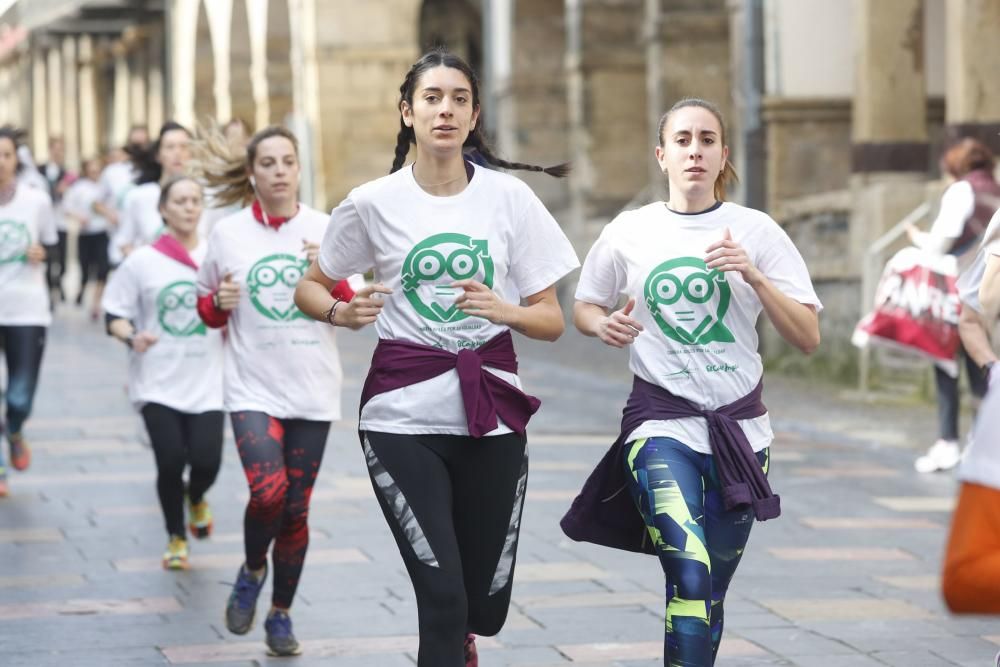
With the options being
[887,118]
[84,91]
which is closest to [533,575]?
[887,118]

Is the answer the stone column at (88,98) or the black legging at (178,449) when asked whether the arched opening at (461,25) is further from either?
the black legging at (178,449)

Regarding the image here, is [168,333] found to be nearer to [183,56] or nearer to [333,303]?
[333,303]

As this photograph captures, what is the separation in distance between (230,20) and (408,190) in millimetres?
29602

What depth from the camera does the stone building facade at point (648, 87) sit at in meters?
15.6

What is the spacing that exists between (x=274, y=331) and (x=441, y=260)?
1.77 m

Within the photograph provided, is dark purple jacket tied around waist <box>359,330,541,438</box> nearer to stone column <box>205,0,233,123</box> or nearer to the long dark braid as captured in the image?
the long dark braid

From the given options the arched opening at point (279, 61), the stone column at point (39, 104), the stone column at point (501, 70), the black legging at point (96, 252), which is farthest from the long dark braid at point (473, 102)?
the stone column at point (39, 104)

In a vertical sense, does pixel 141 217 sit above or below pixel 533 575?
above

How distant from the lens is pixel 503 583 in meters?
4.90

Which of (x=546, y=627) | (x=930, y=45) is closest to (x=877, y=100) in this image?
(x=930, y=45)

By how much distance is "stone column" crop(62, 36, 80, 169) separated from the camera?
2392 inches

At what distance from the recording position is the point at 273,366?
640cm

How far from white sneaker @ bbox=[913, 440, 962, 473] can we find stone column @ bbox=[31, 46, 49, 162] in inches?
2412

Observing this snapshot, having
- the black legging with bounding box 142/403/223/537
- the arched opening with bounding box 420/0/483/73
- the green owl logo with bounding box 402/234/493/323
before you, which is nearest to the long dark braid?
the green owl logo with bounding box 402/234/493/323
